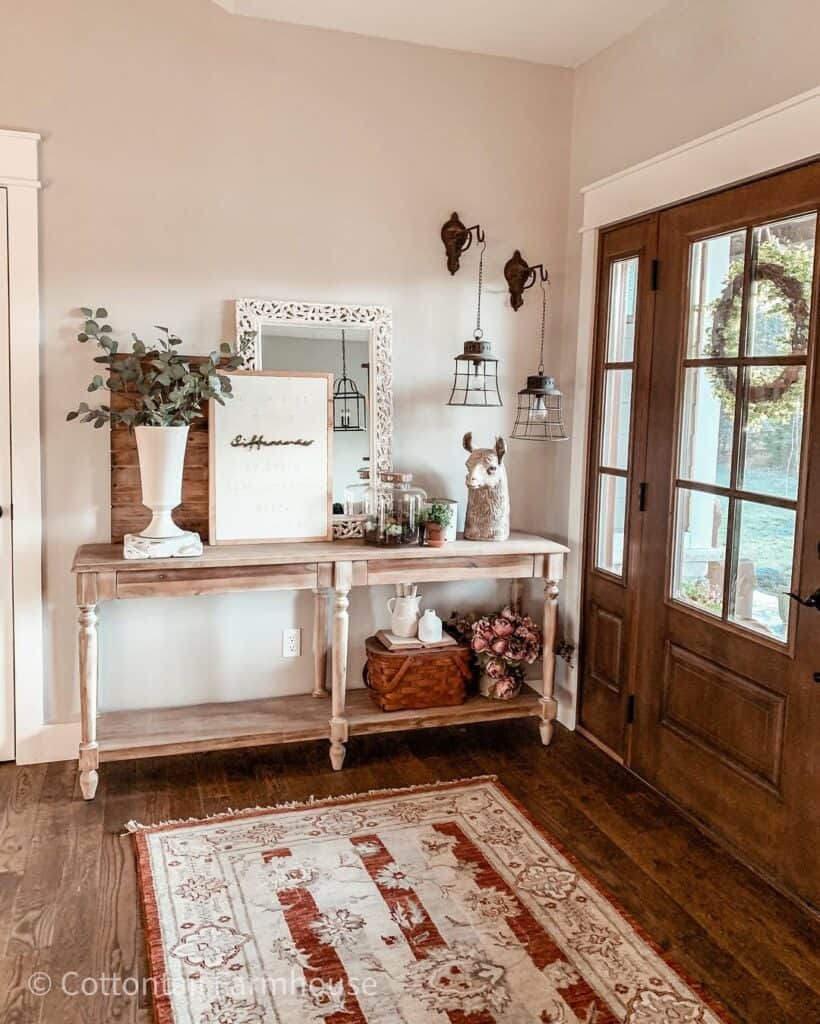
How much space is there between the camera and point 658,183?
10.0 feet

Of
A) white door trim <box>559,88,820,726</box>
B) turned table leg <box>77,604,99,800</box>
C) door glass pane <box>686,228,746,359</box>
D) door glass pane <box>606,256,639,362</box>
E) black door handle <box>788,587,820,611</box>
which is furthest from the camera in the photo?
door glass pane <box>606,256,639,362</box>

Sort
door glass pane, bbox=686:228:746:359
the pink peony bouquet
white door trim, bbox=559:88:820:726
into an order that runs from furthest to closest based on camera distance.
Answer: the pink peony bouquet, door glass pane, bbox=686:228:746:359, white door trim, bbox=559:88:820:726

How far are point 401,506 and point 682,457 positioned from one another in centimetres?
104

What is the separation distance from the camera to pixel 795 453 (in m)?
2.50

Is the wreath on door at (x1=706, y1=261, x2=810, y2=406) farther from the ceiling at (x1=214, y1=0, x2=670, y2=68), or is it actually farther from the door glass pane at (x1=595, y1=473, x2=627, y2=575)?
the ceiling at (x1=214, y1=0, x2=670, y2=68)

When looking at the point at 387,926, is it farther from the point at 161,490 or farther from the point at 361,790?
the point at 161,490

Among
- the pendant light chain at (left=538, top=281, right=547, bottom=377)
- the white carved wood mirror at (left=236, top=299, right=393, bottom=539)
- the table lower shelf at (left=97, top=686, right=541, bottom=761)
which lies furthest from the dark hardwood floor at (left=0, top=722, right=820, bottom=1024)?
the pendant light chain at (left=538, top=281, right=547, bottom=377)

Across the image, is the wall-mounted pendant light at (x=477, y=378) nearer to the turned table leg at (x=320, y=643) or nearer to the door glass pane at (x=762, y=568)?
the turned table leg at (x=320, y=643)

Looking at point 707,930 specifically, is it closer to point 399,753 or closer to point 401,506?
point 399,753

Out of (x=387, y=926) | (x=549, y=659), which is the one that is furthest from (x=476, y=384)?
(x=387, y=926)

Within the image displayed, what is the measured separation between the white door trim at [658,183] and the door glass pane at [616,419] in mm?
110

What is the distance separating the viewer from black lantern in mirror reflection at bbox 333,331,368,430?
346cm

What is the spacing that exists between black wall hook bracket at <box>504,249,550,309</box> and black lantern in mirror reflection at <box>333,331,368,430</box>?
2.46 ft

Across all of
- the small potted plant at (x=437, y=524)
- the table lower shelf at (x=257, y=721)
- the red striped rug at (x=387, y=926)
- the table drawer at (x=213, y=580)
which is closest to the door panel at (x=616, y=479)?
the table lower shelf at (x=257, y=721)
